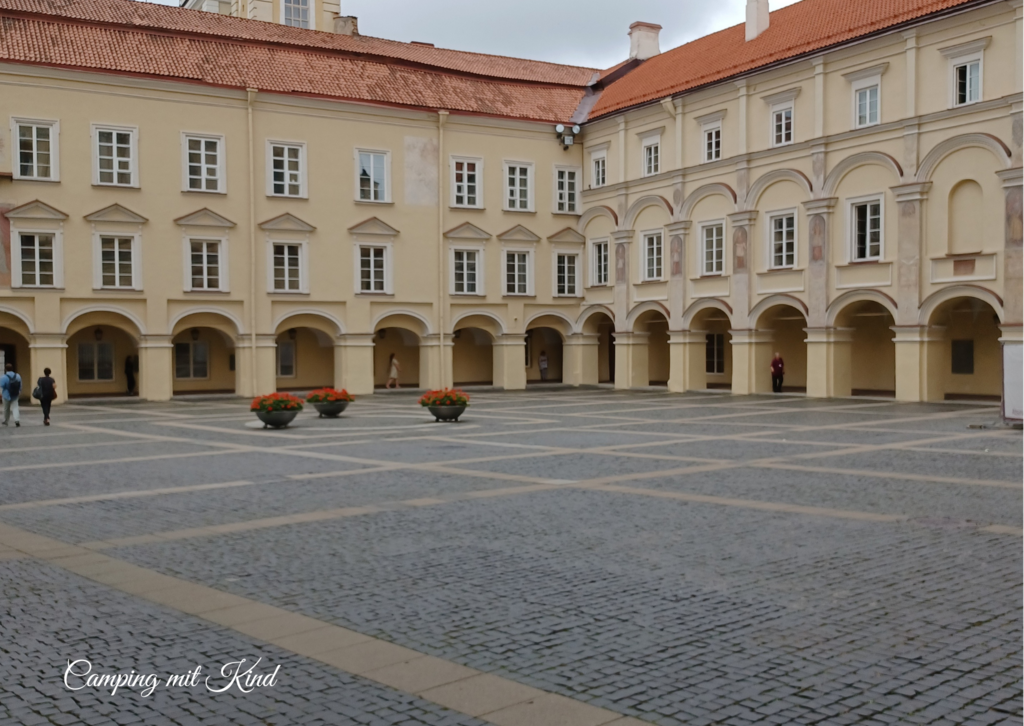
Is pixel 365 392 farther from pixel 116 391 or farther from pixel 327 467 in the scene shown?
pixel 327 467

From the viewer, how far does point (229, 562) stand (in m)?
8.87

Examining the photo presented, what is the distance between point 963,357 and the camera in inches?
1252

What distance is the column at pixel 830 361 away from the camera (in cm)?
3259

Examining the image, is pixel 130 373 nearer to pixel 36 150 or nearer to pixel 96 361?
pixel 96 361

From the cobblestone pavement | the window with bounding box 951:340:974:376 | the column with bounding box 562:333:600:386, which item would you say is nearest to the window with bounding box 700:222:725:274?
the column with bounding box 562:333:600:386

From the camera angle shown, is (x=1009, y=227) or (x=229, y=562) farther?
(x=1009, y=227)

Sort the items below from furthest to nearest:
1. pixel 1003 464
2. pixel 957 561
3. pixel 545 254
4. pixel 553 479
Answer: pixel 545 254
pixel 1003 464
pixel 553 479
pixel 957 561

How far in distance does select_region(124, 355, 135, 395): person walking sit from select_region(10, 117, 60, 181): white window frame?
722 centimetres

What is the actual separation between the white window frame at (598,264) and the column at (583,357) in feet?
7.54

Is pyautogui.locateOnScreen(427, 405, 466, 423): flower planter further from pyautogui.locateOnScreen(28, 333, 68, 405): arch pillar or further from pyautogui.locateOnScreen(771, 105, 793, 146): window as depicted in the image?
pyautogui.locateOnScreen(771, 105, 793, 146): window

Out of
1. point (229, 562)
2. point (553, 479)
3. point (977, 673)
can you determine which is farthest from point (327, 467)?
point (977, 673)

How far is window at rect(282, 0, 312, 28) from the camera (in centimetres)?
5119

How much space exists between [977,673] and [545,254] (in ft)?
120

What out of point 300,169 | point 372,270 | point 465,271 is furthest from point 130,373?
point 465,271
